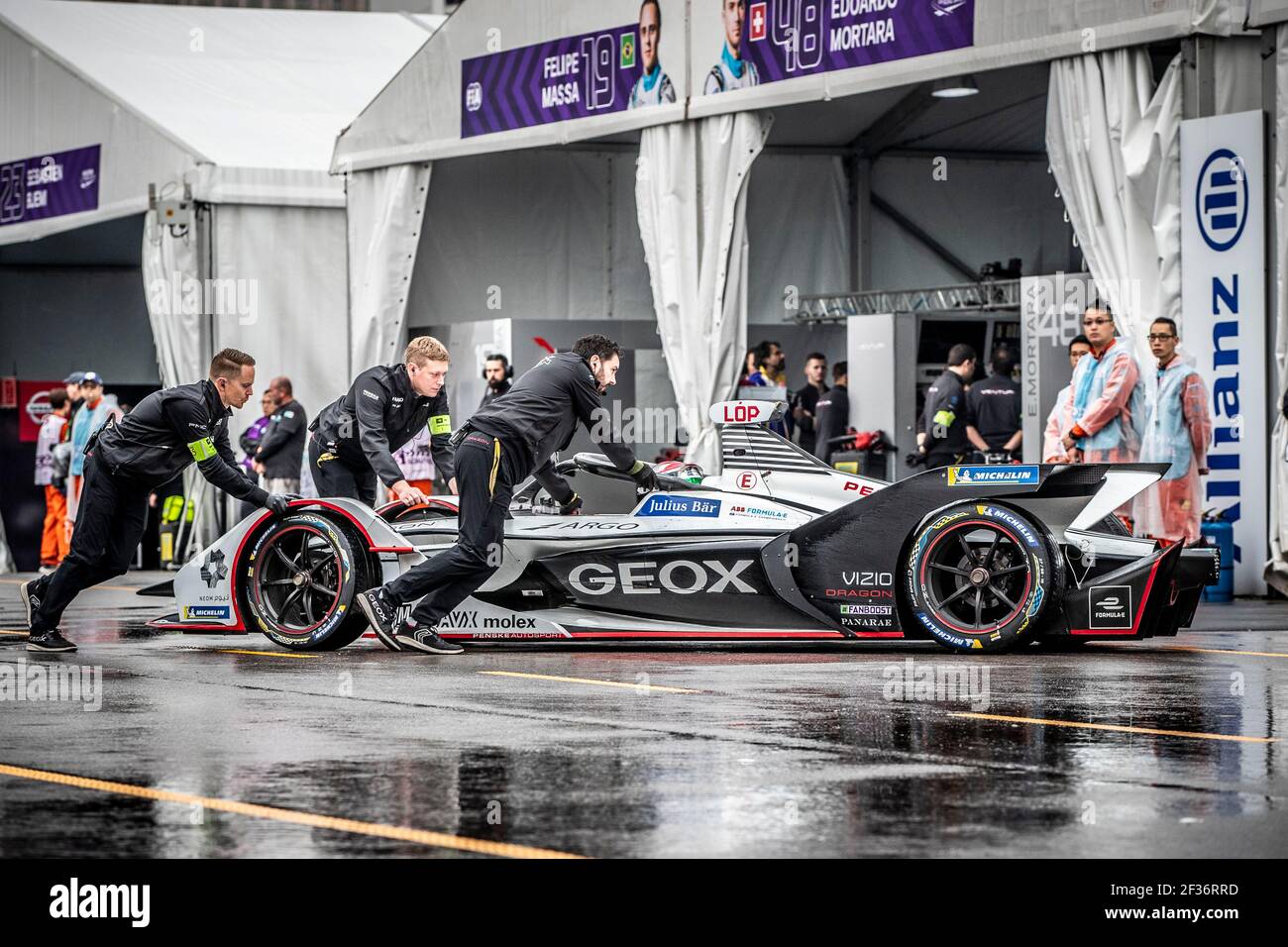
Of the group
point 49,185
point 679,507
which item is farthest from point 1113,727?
point 49,185

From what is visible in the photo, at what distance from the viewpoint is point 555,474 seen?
1051 centimetres

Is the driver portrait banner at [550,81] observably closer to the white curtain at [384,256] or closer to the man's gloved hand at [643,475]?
the white curtain at [384,256]

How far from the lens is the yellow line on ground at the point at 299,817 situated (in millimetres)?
4551

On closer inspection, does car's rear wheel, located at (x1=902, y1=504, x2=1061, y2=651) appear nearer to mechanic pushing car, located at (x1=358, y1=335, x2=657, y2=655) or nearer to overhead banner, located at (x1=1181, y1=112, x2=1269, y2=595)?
mechanic pushing car, located at (x1=358, y1=335, x2=657, y2=655)

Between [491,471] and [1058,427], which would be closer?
[491,471]

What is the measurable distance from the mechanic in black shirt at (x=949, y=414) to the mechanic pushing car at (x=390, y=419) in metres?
6.63

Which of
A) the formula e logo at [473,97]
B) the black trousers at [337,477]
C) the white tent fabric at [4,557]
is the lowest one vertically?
the white tent fabric at [4,557]

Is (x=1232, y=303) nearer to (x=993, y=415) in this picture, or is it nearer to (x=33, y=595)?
(x=993, y=415)

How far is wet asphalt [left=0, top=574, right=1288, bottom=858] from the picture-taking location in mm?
4703

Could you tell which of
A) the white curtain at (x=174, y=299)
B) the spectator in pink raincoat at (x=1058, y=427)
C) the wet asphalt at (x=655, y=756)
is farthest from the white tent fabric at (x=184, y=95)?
the wet asphalt at (x=655, y=756)

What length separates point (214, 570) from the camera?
10422mm

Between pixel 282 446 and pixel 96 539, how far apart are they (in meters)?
7.94

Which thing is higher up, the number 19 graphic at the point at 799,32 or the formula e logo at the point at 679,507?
the number 19 graphic at the point at 799,32
